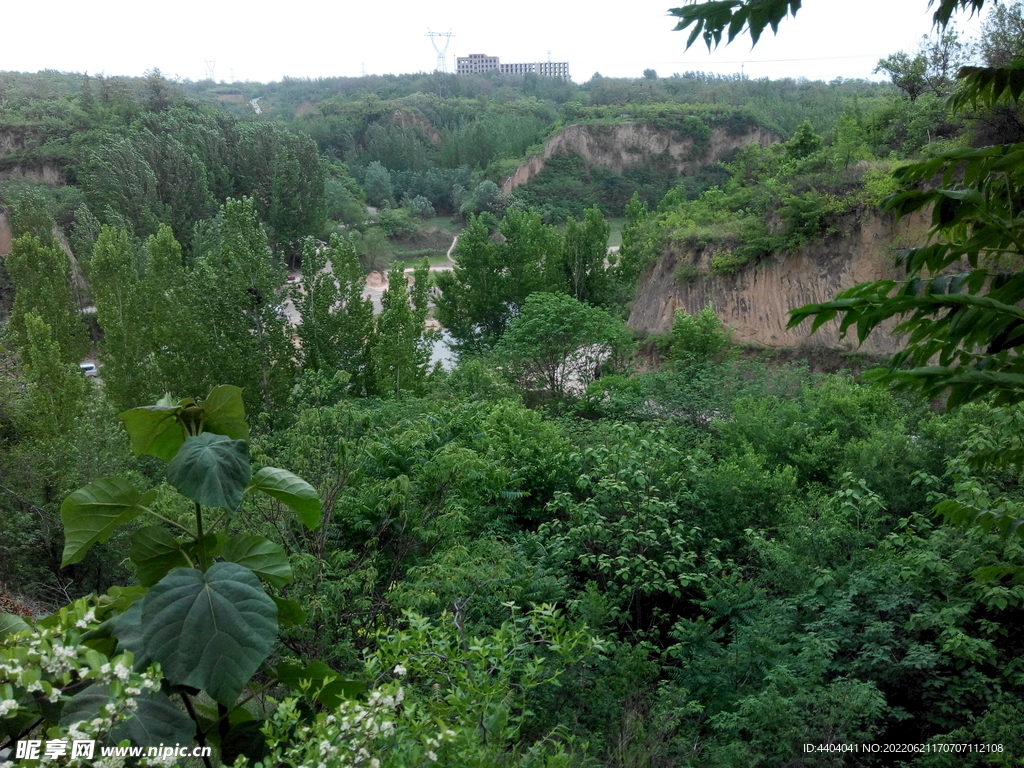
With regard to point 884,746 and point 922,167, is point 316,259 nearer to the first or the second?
point 884,746

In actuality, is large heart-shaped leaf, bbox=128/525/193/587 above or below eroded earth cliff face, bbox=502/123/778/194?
below

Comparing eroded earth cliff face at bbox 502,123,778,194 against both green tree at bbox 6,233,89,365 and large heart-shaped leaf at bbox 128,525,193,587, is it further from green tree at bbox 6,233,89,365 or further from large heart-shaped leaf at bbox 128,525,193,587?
large heart-shaped leaf at bbox 128,525,193,587

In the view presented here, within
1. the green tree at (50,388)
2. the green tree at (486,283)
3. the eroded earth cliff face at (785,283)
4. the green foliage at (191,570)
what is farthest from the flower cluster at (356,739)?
the green tree at (486,283)

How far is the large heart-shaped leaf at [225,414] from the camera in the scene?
2273 mm

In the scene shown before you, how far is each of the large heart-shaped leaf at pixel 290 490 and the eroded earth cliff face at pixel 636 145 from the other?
73805mm

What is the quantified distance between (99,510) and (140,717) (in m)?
0.63

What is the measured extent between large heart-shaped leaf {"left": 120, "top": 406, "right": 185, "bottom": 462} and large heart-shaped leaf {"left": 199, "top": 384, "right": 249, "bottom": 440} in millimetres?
88

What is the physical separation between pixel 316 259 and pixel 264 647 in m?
17.4

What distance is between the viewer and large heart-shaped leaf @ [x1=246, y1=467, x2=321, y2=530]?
2318 mm

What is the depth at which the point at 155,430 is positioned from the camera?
2.30 m

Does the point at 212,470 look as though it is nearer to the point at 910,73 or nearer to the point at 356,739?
the point at 356,739

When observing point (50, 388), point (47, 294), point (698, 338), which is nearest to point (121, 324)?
point (50, 388)

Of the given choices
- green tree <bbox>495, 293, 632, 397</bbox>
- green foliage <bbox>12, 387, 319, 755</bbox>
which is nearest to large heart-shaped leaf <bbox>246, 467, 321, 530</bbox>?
green foliage <bbox>12, 387, 319, 755</bbox>

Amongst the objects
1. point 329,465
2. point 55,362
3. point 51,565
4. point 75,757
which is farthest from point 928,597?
point 55,362
